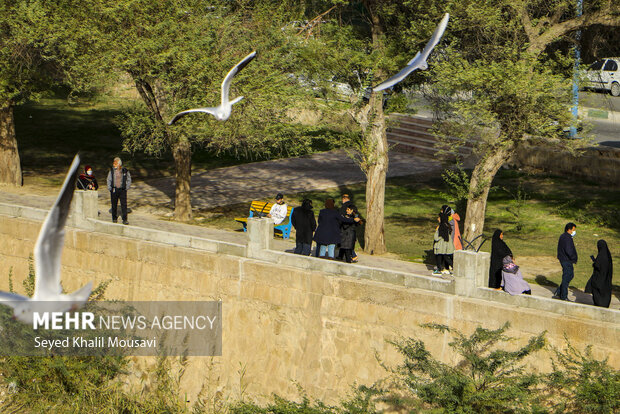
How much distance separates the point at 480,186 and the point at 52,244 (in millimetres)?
10180

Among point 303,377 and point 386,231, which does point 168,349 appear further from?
point 386,231

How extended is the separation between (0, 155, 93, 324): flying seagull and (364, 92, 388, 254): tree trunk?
903 cm

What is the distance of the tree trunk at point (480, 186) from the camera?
58.8 ft

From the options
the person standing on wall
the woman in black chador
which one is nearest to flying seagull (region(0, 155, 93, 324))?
the woman in black chador

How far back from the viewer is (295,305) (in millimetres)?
14539

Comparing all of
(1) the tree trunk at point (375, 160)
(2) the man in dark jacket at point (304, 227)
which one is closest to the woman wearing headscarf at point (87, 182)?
(2) the man in dark jacket at point (304, 227)

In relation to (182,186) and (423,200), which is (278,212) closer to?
(182,186)

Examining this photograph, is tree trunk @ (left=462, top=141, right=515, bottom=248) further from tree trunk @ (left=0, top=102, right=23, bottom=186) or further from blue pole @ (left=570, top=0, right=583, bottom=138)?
tree trunk @ (left=0, top=102, right=23, bottom=186)

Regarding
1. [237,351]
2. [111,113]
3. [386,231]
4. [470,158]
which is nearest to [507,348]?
[237,351]

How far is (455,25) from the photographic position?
17.7 meters

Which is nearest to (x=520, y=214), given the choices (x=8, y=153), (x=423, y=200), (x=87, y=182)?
(x=423, y=200)

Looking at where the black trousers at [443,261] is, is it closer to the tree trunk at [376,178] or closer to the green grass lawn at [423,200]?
the green grass lawn at [423,200]

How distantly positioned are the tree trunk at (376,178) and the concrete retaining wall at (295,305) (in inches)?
164

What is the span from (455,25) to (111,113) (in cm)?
2258
